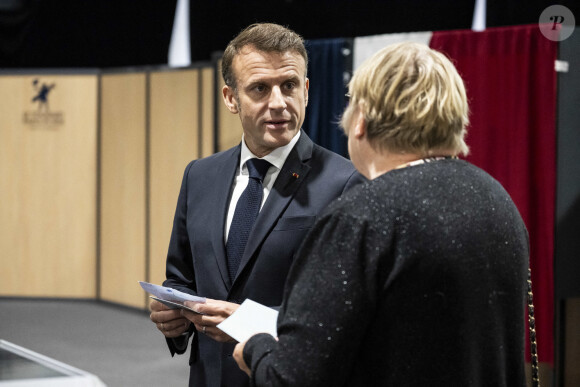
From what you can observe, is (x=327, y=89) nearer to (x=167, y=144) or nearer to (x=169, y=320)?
(x=167, y=144)

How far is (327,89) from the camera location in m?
4.81

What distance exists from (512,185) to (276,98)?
2820 millimetres

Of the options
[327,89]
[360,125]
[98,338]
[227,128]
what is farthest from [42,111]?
[360,125]

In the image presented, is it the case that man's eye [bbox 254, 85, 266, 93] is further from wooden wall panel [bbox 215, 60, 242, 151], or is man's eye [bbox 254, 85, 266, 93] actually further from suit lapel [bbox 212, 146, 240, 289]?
wooden wall panel [bbox 215, 60, 242, 151]

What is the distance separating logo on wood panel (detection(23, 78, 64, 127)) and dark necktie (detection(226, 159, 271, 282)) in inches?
212

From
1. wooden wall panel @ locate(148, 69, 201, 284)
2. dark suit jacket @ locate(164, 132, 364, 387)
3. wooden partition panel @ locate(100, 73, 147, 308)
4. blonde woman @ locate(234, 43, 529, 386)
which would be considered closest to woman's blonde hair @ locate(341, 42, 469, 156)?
blonde woman @ locate(234, 43, 529, 386)

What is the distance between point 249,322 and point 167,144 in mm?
4867

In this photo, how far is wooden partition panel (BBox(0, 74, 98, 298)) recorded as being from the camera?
659cm

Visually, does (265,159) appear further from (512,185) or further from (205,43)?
(205,43)

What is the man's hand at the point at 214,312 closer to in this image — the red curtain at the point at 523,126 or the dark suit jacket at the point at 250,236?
the dark suit jacket at the point at 250,236

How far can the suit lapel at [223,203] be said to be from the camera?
1.64 m

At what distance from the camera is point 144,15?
6.99 metres

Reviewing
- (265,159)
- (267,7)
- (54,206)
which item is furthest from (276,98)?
(54,206)

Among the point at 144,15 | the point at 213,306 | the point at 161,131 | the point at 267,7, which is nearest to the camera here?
the point at 213,306
